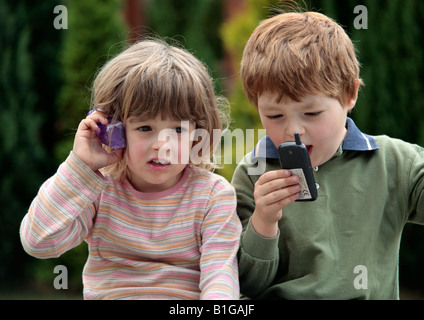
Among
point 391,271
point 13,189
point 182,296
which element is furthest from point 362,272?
point 13,189

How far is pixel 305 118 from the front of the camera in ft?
7.39

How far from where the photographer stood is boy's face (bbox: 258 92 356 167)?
2.24m

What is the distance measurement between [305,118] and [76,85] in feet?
14.0

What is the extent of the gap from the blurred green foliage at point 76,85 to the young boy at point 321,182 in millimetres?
2508

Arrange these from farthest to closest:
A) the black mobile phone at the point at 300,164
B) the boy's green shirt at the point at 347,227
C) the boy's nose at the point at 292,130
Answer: the boy's green shirt at the point at 347,227 → the boy's nose at the point at 292,130 → the black mobile phone at the point at 300,164

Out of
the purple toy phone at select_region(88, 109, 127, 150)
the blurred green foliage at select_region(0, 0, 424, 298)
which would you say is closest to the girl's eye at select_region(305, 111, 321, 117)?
the purple toy phone at select_region(88, 109, 127, 150)

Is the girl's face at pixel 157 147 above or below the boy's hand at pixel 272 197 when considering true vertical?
above

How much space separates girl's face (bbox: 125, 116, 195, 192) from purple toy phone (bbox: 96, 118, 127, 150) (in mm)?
24

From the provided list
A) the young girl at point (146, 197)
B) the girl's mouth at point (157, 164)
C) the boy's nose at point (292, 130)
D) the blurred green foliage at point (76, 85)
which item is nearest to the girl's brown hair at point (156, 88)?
the young girl at point (146, 197)

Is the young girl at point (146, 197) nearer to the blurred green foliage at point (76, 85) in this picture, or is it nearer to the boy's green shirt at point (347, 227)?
the boy's green shirt at point (347, 227)

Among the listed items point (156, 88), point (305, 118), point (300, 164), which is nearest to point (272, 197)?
point (300, 164)

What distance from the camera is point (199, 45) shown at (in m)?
7.23

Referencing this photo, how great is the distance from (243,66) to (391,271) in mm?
993

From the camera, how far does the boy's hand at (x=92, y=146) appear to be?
7.49 feet
